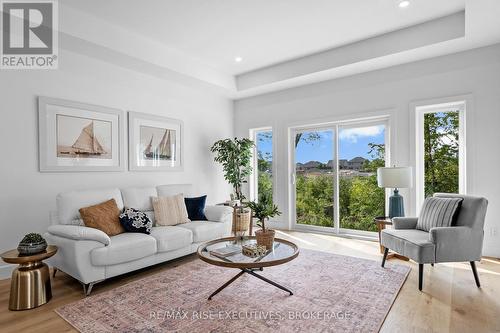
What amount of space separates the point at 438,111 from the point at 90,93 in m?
4.86

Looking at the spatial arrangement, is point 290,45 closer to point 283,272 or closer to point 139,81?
point 139,81

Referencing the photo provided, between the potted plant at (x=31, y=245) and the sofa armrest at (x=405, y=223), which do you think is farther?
the sofa armrest at (x=405, y=223)

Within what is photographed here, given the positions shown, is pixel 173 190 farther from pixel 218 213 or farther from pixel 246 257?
pixel 246 257

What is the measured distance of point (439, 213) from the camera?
9.89ft

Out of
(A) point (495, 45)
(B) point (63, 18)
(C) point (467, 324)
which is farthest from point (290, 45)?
(C) point (467, 324)

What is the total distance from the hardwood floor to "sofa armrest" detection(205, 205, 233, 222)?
771mm

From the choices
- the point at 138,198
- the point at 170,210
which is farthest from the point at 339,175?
the point at 138,198

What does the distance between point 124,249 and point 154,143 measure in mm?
2115

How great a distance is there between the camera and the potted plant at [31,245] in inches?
95.8

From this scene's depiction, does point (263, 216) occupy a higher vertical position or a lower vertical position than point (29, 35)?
lower

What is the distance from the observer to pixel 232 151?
5297 mm

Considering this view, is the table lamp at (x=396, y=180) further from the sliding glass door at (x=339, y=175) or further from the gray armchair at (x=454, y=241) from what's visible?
the sliding glass door at (x=339, y=175)

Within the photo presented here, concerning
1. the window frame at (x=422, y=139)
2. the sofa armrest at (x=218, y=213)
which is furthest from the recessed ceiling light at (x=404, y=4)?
the sofa armrest at (x=218, y=213)

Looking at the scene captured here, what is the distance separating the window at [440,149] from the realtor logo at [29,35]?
4.83m
